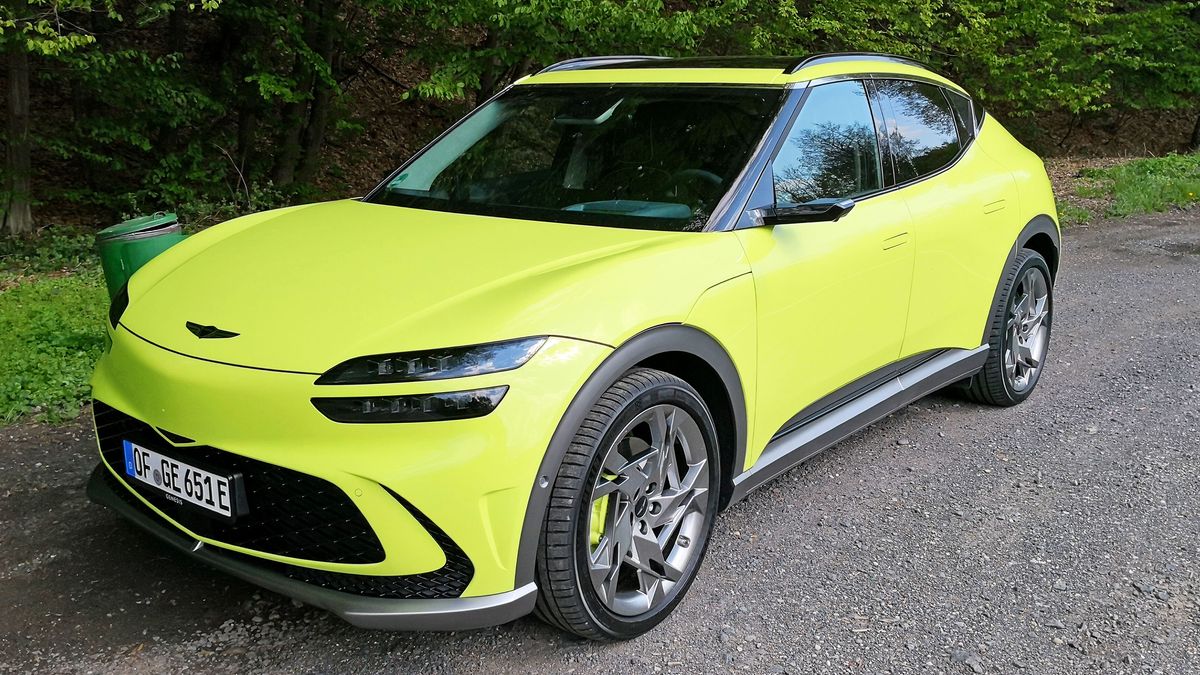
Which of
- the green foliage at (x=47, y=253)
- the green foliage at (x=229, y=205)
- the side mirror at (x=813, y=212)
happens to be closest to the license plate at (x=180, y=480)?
the side mirror at (x=813, y=212)

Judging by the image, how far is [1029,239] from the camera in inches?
187

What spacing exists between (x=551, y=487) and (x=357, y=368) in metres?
0.57

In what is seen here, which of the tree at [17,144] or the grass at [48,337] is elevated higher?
the tree at [17,144]

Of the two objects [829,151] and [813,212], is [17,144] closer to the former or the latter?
[829,151]

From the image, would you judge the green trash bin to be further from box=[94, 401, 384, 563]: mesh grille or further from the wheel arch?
the wheel arch

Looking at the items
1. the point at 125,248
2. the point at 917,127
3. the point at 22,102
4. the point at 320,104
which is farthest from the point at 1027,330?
the point at 22,102

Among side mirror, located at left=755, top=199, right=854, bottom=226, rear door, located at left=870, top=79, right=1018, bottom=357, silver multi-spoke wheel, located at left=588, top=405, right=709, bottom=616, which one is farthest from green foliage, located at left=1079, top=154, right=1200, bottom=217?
silver multi-spoke wheel, located at left=588, top=405, right=709, bottom=616

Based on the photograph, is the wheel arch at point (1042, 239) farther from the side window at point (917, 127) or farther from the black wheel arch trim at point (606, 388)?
the black wheel arch trim at point (606, 388)

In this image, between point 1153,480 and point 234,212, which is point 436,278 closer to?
point 1153,480

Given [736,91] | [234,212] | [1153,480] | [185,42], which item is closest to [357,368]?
[736,91]

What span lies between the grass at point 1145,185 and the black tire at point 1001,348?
20.1ft

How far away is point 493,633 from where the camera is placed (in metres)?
2.85

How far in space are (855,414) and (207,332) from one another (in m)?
2.32

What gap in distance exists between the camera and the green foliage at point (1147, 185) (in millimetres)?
10641
